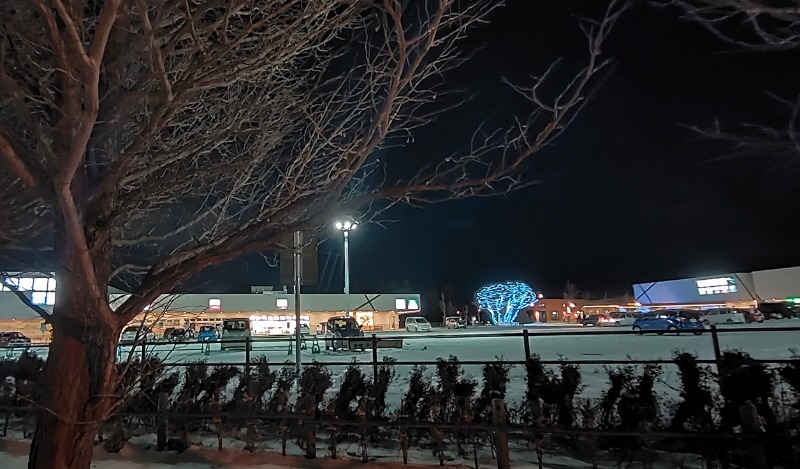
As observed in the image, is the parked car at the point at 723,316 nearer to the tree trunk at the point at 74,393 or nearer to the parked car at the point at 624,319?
the parked car at the point at 624,319

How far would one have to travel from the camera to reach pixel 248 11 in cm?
364

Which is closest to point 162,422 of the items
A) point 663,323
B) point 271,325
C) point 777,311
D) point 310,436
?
point 310,436

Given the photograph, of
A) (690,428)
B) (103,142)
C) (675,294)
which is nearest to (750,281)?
(675,294)

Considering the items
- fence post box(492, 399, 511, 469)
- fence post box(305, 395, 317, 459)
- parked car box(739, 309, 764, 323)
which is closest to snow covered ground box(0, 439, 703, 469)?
fence post box(305, 395, 317, 459)

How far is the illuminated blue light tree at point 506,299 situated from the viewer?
7575 cm

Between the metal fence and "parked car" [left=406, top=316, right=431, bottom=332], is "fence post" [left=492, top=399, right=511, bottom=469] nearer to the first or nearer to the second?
the metal fence

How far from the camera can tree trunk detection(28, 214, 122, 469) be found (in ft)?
9.66

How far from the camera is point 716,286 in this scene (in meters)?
66.4

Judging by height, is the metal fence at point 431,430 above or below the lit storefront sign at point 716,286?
below

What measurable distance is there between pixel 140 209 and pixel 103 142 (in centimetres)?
123

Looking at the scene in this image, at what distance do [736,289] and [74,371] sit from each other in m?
76.3

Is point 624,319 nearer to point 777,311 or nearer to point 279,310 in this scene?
point 777,311

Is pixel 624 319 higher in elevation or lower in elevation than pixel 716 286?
lower

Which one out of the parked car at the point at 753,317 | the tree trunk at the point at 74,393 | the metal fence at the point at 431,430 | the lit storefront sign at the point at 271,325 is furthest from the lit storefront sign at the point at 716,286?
the tree trunk at the point at 74,393
